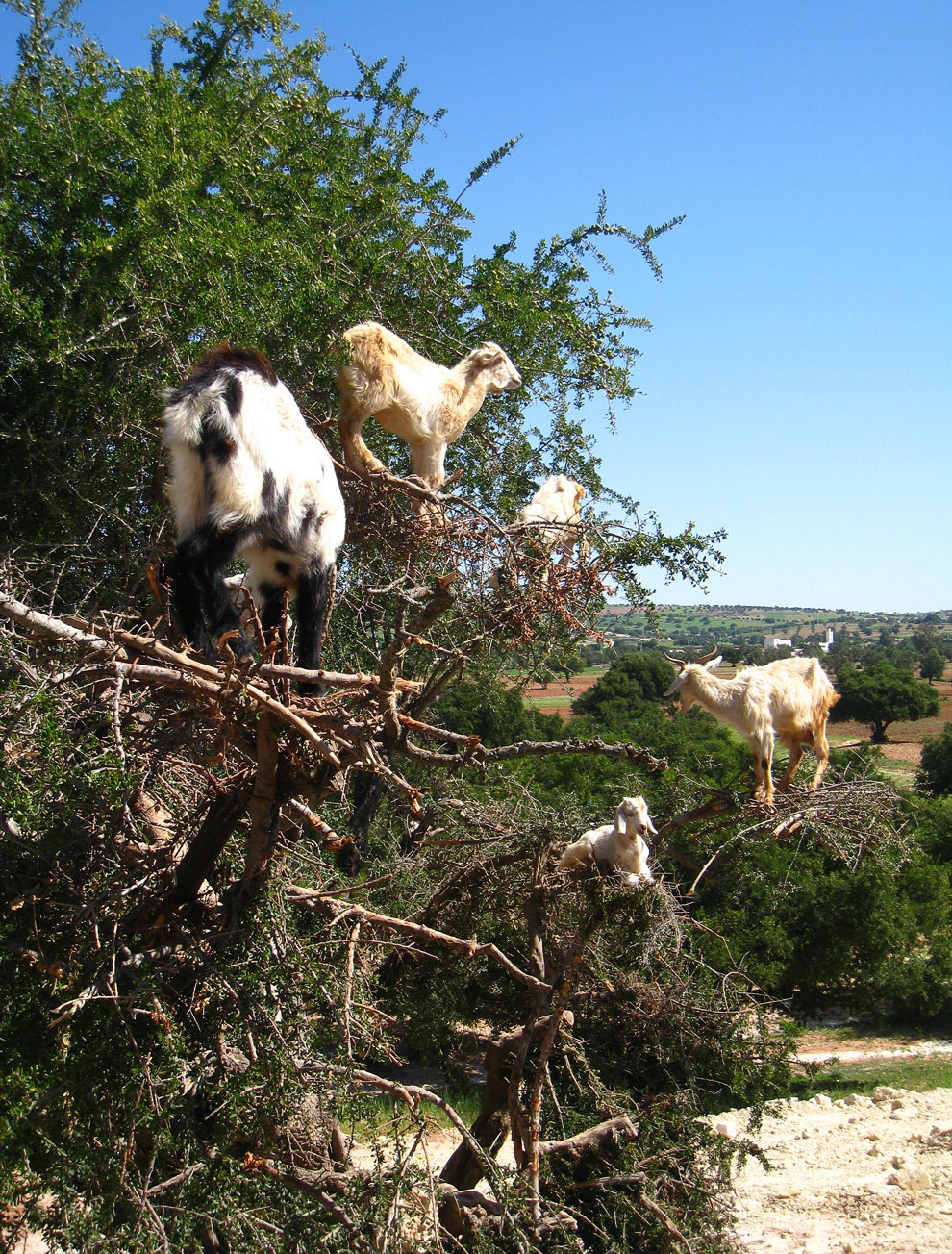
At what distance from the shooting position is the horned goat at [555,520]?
4824mm

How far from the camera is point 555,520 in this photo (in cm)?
509

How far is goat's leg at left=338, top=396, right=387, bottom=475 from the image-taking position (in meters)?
5.38

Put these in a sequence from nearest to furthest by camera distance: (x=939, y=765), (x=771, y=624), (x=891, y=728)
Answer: (x=939, y=765) < (x=891, y=728) < (x=771, y=624)

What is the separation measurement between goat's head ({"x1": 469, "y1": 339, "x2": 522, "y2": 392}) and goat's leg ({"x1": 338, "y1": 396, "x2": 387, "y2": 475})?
0.90 meters

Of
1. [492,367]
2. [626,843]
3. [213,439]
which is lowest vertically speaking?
[626,843]

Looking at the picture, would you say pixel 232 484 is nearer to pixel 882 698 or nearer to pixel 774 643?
pixel 774 643

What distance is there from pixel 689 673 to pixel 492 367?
3158mm

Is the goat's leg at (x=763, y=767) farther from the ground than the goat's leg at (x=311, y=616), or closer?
closer

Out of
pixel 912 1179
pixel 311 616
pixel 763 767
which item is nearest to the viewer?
pixel 311 616

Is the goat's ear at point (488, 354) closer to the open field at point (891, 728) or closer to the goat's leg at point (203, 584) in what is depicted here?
the goat's leg at point (203, 584)

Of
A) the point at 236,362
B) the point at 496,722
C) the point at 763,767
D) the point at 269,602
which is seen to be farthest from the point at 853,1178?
the point at 236,362

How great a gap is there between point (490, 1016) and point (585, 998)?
2056 mm

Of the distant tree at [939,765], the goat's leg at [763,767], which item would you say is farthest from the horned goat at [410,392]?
the distant tree at [939,765]

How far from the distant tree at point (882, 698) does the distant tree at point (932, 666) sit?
11995 millimetres
